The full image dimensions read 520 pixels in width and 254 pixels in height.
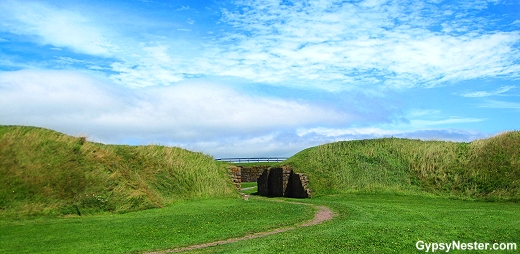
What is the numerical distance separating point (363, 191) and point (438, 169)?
881 cm

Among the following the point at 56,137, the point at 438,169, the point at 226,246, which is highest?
the point at 56,137

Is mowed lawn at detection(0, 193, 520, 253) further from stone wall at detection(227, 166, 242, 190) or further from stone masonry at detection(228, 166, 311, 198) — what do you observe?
stone masonry at detection(228, 166, 311, 198)

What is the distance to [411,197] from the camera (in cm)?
3962

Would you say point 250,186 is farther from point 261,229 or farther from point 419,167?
point 261,229

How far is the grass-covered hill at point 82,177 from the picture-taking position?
2961 centimetres

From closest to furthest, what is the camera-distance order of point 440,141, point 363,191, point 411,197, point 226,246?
1. point 226,246
2. point 411,197
3. point 363,191
4. point 440,141

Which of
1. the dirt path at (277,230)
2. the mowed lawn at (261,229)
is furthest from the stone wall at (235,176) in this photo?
the dirt path at (277,230)

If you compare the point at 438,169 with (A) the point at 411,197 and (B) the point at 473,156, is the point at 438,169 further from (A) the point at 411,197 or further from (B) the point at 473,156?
(A) the point at 411,197

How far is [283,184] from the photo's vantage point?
47156 millimetres

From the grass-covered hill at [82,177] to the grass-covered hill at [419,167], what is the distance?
39.8 ft

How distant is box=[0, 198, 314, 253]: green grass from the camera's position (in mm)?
18859

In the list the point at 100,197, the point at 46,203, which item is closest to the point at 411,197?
the point at 100,197

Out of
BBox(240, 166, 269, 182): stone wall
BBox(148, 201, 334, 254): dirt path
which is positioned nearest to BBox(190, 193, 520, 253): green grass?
BBox(148, 201, 334, 254): dirt path

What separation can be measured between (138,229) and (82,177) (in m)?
12.0
